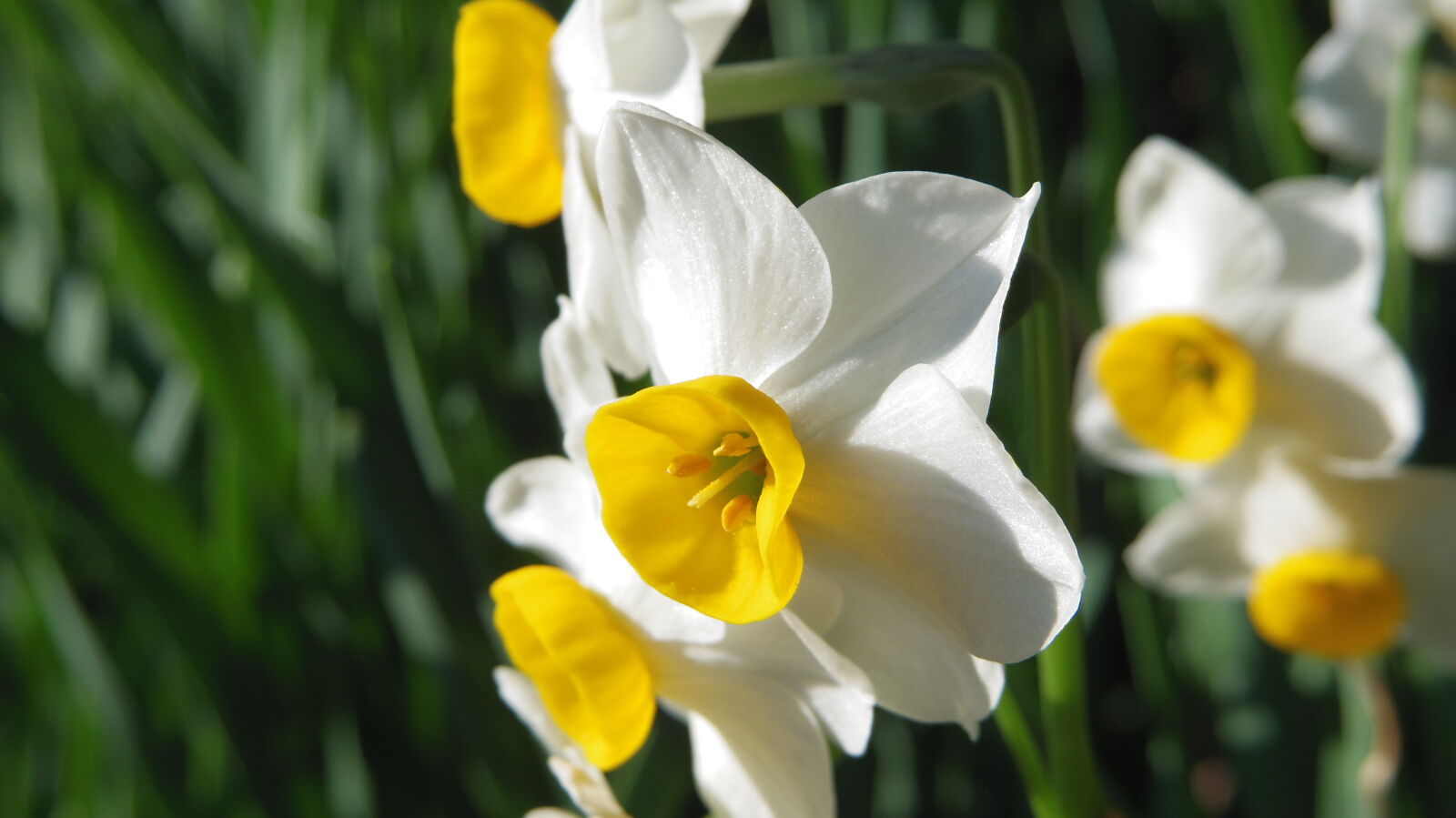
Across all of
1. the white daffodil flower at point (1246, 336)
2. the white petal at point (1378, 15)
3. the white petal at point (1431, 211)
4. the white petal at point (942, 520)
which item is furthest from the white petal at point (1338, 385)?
the white petal at point (942, 520)

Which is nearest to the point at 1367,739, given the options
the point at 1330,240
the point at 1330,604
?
the point at 1330,604

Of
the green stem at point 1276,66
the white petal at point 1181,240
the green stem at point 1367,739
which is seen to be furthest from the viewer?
the green stem at point 1276,66

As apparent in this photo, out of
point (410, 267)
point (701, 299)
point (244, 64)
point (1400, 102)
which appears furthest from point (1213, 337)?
point (244, 64)

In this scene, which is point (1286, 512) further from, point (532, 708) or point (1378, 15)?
point (532, 708)

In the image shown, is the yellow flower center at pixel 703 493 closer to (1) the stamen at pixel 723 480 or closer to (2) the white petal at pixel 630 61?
(1) the stamen at pixel 723 480

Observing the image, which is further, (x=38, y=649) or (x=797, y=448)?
(x=38, y=649)

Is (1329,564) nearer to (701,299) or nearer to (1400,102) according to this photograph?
(1400,102)
